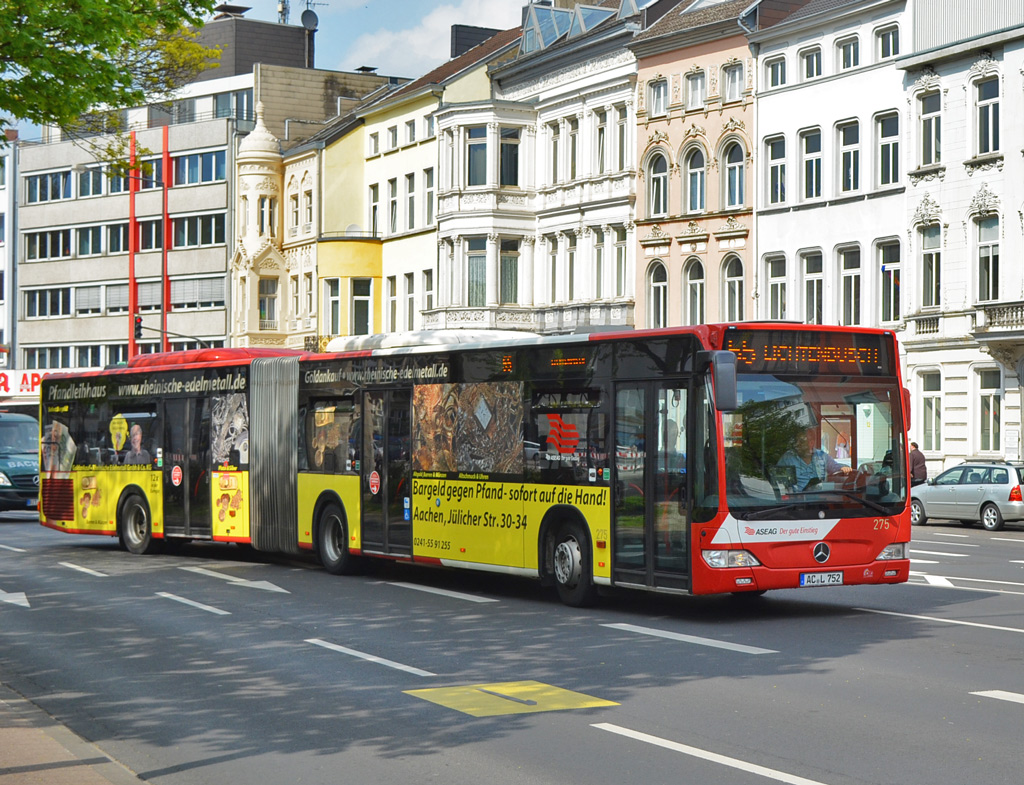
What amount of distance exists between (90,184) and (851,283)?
49.4 m

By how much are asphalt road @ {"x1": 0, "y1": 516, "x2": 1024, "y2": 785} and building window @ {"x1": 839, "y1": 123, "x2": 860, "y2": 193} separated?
90.5ft

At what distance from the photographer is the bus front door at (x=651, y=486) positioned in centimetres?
1516

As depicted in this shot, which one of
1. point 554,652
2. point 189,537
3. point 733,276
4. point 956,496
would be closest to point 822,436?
point 554,652

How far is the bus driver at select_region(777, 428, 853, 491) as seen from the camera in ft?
49.6

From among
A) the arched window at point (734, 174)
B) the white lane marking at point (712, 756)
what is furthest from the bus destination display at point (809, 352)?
the arched window at point (734, 174)

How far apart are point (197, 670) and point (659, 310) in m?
40.2

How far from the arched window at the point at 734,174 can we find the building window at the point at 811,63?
3.25 metres

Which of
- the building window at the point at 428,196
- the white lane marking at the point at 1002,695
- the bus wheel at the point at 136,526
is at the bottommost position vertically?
the white lane marking at the point at 1002,695

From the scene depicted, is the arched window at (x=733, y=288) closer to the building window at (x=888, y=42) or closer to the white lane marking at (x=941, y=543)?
the building window at (x=888, y=42)

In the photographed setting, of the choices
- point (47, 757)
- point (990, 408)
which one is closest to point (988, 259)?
point (990, 408)

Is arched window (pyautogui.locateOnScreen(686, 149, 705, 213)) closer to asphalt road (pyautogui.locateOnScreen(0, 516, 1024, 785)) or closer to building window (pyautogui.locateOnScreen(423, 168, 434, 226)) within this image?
building window (pyautogui.locateOnScreen(423, 168, 434, 226))

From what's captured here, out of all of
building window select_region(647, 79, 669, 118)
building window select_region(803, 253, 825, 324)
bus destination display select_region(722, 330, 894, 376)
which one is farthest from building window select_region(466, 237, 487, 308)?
bus destination display select_region(722, 330, 894, 376)

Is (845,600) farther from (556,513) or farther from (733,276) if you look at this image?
(733,276)

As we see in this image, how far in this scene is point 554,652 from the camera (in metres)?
13.1
